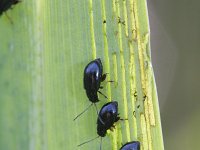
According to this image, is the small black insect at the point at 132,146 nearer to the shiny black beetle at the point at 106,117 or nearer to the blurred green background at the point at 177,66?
the shiny black beetle at the point at 106,117

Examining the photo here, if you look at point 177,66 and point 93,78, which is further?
point 177,66

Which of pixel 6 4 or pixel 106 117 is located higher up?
pixel 6 4

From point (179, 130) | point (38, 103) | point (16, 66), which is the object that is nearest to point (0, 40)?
point (16, 66)

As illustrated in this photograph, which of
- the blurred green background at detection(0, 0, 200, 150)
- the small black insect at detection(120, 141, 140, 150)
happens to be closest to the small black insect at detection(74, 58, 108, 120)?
the small black insect at detection(120, 141, 140, 150)

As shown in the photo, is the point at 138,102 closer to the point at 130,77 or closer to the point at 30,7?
the point at 130,77

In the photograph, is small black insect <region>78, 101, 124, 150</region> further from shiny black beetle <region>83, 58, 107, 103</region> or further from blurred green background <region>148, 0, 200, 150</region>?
blurred green background <region>148, 0, 200, 150</region>

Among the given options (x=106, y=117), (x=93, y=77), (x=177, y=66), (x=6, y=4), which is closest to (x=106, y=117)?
(x=106, y=117)

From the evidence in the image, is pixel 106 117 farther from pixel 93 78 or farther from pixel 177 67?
pixel 177 67
